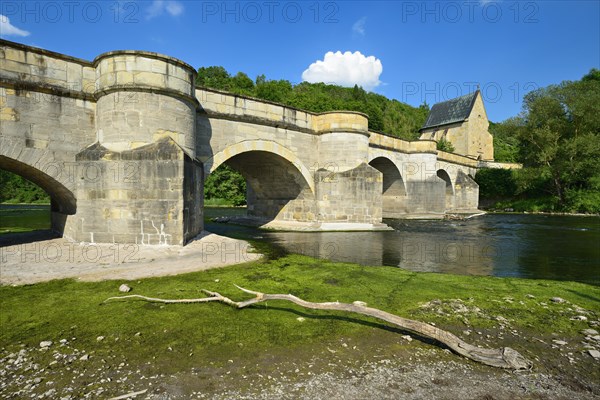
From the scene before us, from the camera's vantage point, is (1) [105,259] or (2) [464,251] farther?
(2) [464,251]

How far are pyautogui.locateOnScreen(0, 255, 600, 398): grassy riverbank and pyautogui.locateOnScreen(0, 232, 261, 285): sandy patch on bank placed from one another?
0.61m

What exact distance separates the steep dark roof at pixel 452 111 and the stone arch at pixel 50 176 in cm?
5115

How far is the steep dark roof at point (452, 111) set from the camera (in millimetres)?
48959

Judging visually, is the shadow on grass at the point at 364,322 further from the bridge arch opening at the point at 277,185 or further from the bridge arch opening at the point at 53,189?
the bridge arch opening at the point at 277,185

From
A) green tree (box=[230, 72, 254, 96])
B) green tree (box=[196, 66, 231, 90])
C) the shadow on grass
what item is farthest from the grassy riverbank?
green tree (box=[196, 66, 231, 90])

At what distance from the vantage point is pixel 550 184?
3428 centimetres

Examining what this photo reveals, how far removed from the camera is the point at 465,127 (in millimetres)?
47875

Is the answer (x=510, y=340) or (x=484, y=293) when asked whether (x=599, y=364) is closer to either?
(x=510, y=340)

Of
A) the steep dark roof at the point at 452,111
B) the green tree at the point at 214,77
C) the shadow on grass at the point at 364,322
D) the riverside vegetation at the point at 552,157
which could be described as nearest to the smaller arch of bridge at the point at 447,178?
the riverside vegetation at the point at 552,157

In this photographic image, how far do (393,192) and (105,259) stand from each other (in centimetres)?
2209

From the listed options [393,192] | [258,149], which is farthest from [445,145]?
[258,149]

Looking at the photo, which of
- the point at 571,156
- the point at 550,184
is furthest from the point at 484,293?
the point at 550,184

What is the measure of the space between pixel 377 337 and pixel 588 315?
3375 mm

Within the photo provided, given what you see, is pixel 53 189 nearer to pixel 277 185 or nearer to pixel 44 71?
pixel 44 71
